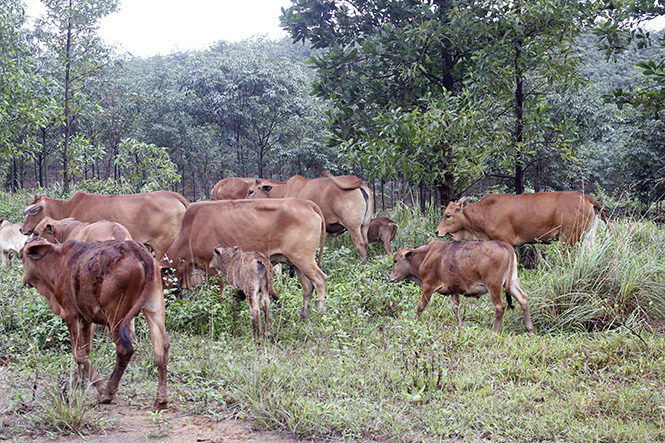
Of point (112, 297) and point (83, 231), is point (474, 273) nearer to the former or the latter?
point (112, 297)

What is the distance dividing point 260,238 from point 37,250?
3225mm

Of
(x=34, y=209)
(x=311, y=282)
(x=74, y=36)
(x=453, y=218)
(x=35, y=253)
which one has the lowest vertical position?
(x=311, y=282)

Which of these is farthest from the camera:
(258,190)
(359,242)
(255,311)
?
(258,190)

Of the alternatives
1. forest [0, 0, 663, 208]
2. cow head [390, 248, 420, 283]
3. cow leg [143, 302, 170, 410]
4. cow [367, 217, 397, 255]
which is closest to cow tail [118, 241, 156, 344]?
cow leg [143, 302, 170, 410]

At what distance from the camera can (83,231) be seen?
7340 mm

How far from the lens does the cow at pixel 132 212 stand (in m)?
9.79

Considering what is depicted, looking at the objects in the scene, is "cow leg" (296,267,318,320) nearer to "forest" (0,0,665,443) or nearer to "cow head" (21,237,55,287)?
"forest" (0,0,665,443)

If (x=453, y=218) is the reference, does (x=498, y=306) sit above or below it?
below

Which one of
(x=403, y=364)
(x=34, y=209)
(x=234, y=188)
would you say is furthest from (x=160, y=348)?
(x=234, y=188)

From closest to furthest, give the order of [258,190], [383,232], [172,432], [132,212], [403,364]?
[172,432] → [403,364] → [132,212] → [383,232] → [258,190]

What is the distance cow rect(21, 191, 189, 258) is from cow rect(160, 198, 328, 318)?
2133 mm

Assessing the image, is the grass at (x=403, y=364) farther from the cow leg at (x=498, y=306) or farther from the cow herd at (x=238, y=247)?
the cow herd at (x=238, y=247)

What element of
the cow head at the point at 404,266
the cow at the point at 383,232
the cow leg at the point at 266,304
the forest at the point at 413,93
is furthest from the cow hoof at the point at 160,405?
the cow at the point at 383,232

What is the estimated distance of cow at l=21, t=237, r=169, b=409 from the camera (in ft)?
14.9
